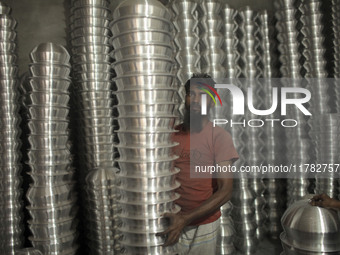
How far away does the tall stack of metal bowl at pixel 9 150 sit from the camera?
248 cm

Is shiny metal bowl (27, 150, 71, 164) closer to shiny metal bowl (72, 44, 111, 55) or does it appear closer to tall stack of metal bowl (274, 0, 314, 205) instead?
shiny metal bowl (72, 44, 111, 55)

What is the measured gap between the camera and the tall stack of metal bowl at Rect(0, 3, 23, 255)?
2477mm

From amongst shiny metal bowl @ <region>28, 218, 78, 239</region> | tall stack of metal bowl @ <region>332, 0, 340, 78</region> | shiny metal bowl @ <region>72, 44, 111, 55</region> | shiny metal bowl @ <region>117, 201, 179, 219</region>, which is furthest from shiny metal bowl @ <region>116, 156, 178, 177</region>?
tall stack of metal bowl @ <region>332, 0, 340, 78</region>

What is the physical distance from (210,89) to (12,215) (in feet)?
5.67

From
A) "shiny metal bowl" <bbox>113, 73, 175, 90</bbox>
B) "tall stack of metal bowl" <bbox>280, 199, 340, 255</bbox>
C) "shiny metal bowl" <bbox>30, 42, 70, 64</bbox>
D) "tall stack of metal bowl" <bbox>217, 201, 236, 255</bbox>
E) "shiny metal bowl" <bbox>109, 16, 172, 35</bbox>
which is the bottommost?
"tall stack of metal bowl" <bbox>217, 201, 236, 255</bbox>

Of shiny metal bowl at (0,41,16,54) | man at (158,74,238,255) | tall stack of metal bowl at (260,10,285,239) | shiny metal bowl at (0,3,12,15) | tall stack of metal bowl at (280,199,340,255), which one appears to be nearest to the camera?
tall stack of metal bowl at (280,199,340,255)

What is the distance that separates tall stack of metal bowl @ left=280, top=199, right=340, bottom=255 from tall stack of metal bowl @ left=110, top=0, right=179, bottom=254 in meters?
0.55

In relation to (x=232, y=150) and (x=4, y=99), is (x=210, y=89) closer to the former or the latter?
(x=232, y=150)

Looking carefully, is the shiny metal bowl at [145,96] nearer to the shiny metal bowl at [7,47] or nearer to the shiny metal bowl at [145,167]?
the shiny metal bowl at [145,167]

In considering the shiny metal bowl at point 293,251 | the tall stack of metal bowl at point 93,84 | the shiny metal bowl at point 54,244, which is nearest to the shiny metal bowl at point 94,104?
the tall stack of metal bowl at point 93,84

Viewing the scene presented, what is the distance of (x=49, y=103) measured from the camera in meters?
2.10

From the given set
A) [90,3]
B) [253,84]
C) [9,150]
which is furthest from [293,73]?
[9,150]

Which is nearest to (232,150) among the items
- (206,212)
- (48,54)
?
(206,212)

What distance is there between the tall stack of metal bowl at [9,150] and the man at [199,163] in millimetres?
1376
